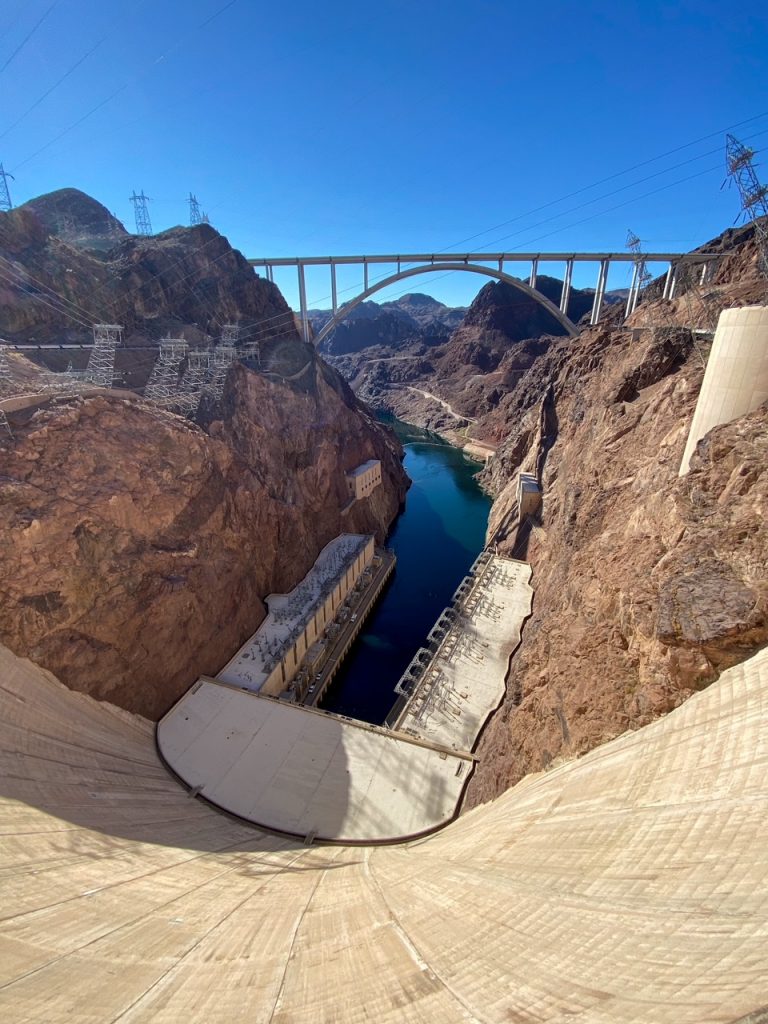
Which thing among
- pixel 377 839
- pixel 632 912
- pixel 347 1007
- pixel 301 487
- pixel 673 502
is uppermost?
pixel 301 487

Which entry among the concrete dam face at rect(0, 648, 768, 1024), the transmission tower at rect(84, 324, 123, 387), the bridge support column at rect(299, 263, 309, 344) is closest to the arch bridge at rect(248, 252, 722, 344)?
the bridge support column at rect(299, 263, 309, 344)

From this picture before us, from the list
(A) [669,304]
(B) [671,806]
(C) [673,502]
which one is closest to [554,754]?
(B) [671,806]

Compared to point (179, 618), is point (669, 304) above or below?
above

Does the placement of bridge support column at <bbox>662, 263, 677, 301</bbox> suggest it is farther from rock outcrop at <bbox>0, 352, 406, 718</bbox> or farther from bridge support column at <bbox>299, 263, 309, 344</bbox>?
rock outcrop at <bbox>0, 352, 406, 718</bbox>

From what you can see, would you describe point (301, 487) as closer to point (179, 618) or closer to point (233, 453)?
point (233, 453)

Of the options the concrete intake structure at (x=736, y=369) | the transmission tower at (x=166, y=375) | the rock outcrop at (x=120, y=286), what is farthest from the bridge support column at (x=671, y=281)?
the transmission tower at (x=166, y=375)
